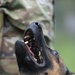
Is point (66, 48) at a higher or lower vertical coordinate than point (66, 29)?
lower

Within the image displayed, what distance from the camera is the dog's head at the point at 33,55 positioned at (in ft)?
2.81

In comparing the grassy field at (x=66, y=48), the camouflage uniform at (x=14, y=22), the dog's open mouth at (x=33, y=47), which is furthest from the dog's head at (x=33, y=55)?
the grassy field at (x=66, y=48)

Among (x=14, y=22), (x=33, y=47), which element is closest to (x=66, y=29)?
(x=14, y=22)

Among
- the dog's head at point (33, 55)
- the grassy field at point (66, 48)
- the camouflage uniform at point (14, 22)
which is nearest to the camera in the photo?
the dog's head at point (33, 55)

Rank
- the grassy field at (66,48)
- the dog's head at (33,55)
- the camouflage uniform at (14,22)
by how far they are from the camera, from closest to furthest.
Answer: the dog's head at (33,55) → the camouflage uniform at (14,22) → the grassy field at (66,48)

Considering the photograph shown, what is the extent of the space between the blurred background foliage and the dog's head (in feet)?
5.23

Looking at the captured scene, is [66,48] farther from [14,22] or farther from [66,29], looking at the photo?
[14,22]

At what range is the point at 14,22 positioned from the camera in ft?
5.56

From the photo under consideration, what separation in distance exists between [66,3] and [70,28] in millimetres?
207

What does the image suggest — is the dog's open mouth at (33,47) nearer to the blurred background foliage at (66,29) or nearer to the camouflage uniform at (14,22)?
the camouflage uniform at (14,22)

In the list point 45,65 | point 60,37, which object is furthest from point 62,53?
point 45,65

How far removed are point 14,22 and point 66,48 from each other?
37.6 inches

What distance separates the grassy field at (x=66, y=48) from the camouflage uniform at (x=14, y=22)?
805mm

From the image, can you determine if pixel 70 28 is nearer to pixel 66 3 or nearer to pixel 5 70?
pixel 66 3
